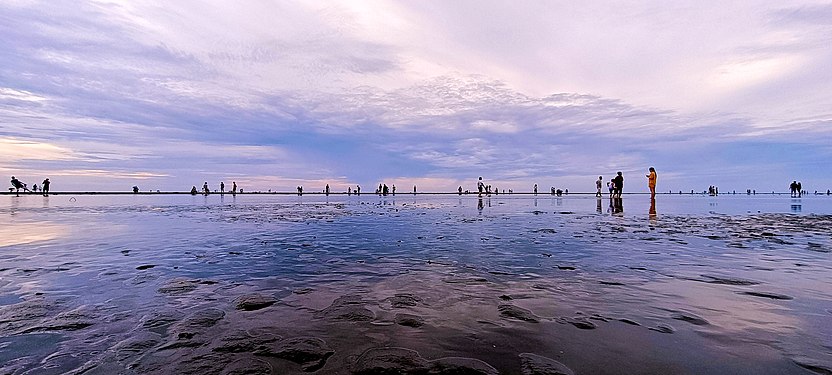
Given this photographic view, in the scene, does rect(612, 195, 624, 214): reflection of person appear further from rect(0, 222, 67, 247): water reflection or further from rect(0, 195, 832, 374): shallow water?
rect(0, 222, 67, 247): water reflection

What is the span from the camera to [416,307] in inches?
218

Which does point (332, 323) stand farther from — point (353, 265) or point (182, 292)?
point (353, 265)

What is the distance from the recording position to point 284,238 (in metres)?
13.1

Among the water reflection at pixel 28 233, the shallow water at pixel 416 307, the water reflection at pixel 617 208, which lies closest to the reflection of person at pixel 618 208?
the water reflection at pixel 617 208

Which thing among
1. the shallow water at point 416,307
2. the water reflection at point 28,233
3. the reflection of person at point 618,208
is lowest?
the shallow water at point 416,307

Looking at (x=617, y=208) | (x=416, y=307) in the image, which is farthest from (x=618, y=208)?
(x=416, y=307)

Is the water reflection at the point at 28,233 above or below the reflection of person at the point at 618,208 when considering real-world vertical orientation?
below

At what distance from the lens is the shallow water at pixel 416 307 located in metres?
3.79

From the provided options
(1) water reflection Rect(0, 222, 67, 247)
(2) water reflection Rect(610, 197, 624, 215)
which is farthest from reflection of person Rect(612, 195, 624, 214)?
(1) water reflection Rect(0, 222, 67, 247)

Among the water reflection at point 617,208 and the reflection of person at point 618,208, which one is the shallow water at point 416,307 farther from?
the reflection of person at point 618,208

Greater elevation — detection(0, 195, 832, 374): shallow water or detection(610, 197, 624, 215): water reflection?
detection(610, 197, 624, 215): water reflection

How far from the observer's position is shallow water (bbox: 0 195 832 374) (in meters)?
3.79

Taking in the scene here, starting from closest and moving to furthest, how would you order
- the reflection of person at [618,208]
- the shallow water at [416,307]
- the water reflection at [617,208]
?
the shallow water at [416,307], the water reflection at [617,208], the reflection of person at [618,208]

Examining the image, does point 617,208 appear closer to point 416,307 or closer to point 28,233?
point 416,307
